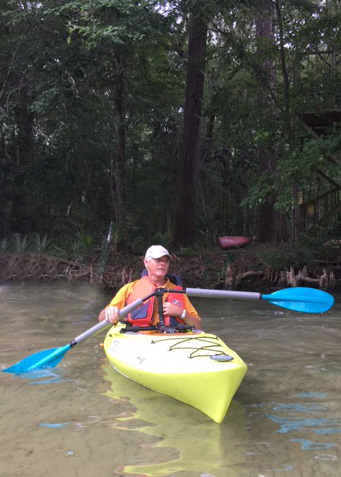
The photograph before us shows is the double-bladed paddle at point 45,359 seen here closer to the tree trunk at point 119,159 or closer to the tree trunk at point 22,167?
the tree trunk at point 119,159

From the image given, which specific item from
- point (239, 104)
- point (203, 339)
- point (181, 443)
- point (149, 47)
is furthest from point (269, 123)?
point (181, 443)

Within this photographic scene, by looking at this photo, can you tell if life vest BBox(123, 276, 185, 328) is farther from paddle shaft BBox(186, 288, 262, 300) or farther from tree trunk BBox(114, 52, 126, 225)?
tree trunk BBox(114, 52, 126, 225)

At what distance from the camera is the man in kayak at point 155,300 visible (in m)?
4.74

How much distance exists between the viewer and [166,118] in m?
17.3

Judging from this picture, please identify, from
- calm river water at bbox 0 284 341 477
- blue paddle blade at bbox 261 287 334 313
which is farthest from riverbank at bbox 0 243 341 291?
blue paddle blade at bbox 261 287 334 313

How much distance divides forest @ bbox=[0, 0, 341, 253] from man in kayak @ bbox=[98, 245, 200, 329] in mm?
5451

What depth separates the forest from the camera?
34.5 ft

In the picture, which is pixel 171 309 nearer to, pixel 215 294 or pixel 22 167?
pixel 215 294

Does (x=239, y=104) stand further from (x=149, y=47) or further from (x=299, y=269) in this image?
(x=299, y=269)

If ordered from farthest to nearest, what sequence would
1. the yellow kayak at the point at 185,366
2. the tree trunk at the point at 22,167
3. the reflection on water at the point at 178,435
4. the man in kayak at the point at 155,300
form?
the tree trunk at the point at 22,167 < the man in kayak at the point at 155,300 < the yellow kayak at the point at 185,366 < the reflection on water at the point at 178,435

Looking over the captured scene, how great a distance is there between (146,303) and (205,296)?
22.2 inches

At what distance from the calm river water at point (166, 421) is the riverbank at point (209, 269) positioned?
5022 mm

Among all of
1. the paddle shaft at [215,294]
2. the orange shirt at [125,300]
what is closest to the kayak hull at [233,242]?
the paddle shaft at [215,294]

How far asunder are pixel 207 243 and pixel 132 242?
273cm
